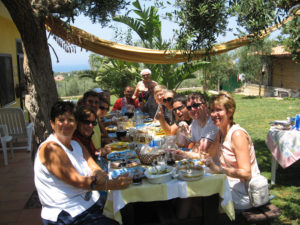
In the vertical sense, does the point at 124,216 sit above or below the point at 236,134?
below

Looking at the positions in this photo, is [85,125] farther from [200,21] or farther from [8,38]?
[8,38]

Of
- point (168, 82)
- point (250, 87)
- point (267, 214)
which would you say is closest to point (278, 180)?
point (267, 214)

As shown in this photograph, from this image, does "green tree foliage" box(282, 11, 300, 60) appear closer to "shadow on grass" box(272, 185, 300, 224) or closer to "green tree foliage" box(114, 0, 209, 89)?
"shadow on grass" box(272, 185, 300, 224)

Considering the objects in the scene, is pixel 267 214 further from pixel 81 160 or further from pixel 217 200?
pixel 81 160

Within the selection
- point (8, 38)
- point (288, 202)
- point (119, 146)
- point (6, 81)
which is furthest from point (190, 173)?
point (8, 38)

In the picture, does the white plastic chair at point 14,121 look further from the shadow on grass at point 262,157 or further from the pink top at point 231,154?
the shadow on grass at point 262,157

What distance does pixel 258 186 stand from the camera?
7.64 ft

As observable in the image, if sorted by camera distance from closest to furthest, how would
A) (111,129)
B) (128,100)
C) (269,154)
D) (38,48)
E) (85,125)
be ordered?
(85,125) → (38,48) → (111,129) → (269,154) → (128,100)

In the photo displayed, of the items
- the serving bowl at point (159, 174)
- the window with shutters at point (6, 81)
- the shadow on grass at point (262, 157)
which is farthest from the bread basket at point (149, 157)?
the window with shutters at point (6, 81)

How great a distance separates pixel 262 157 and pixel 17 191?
4.24 meters

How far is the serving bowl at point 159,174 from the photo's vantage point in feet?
7.20

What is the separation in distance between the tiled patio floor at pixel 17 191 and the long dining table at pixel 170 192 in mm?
1479

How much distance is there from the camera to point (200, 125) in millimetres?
3326

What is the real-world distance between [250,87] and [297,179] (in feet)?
51.7
